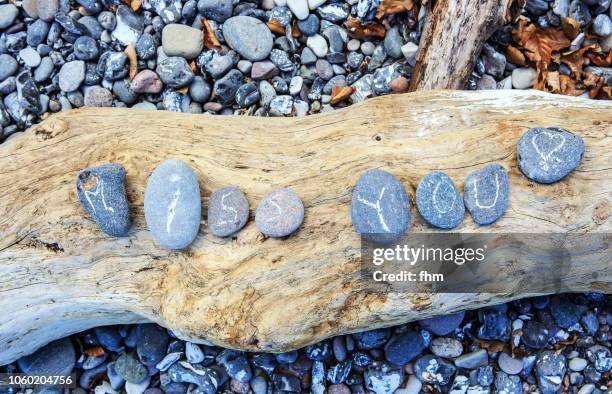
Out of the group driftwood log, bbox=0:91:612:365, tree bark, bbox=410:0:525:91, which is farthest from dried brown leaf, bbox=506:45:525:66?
driftwood log, bbox=0:91:612:365

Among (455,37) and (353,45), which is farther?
(353,45)

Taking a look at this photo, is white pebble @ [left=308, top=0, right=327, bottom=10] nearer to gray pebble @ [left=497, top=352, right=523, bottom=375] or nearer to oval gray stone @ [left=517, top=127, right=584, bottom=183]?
oval gray stone @ [left=517, top=127, right=584, bottom=183]

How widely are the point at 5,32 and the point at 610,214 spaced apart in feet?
11.6

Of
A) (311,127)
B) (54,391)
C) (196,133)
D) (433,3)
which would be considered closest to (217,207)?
(196,133)

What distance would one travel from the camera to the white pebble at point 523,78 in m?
3.37

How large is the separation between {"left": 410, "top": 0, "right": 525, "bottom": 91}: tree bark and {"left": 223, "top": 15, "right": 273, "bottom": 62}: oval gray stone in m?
0.91

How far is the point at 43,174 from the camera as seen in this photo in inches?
106

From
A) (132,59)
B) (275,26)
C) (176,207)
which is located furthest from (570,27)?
(132,59)

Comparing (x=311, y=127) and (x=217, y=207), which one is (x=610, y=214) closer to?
(x=311, y=127)

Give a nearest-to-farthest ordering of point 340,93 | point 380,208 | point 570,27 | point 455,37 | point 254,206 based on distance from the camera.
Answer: point 380,208
point 254,206
point 455,37
point 570,27
point 340,93

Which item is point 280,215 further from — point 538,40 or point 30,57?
point 30,57

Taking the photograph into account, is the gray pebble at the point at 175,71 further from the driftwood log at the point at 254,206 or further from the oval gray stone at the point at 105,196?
the oval gray stone at the point at 105,196

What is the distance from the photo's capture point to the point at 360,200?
2471mm

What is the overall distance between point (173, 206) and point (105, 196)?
11.9 inches
